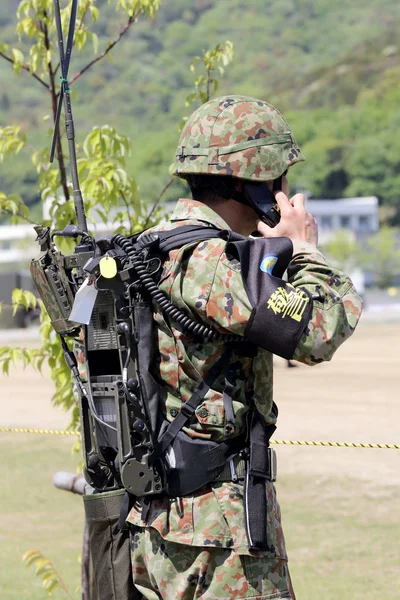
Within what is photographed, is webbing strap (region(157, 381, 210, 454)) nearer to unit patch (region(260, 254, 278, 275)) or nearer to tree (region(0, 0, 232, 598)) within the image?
unit patch (region(260, 254, 278, 275))

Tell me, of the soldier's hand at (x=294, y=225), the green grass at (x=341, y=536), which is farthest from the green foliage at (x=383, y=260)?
the soldier's hand at (x=294, y=225)

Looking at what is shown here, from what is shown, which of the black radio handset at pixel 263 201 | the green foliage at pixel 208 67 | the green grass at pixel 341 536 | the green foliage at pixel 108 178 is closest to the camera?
the black radio handset at pixel 263 201

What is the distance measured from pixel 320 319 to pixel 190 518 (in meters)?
0.72

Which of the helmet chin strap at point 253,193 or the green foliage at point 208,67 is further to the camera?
the green foliage at point 208,67

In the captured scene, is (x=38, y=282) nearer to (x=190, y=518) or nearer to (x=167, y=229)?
(x=167, y=229)

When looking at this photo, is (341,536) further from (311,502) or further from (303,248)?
A: (303,248)

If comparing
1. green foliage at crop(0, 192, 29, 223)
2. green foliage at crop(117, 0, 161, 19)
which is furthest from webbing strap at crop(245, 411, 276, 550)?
green foliage at crop(117, 0, 161, 19)

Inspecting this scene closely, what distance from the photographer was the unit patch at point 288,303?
8.98ft

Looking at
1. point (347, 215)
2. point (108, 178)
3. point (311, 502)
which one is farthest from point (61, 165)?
point (347, 215)

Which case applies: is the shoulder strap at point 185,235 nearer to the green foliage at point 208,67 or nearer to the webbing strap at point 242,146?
the webbing strap at point 242,146

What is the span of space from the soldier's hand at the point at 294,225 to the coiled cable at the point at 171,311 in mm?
348

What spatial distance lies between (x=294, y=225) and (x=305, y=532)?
5.63 m

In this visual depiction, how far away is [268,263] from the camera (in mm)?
2818

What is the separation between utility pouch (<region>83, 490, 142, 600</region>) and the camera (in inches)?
121
